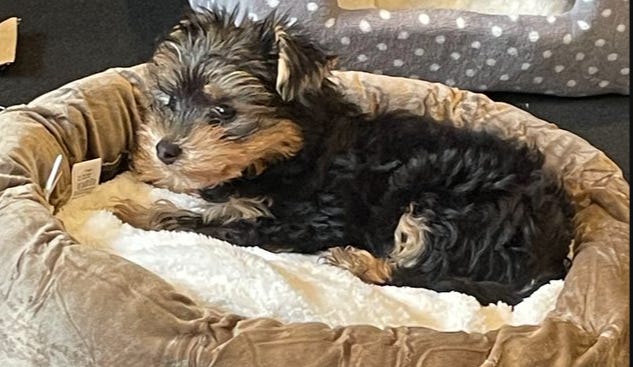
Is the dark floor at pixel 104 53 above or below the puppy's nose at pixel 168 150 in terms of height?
below

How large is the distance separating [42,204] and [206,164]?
1.15 feet

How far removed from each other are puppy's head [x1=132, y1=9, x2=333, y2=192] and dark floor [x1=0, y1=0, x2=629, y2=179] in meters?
1.19

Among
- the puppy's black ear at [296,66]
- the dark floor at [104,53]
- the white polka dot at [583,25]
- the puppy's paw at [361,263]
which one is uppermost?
the puppy's black ear at [296,66]

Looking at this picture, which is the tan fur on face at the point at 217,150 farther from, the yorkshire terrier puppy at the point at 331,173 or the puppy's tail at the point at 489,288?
the puppy's tail at the point at 489,288

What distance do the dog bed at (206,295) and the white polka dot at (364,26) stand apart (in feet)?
2.60

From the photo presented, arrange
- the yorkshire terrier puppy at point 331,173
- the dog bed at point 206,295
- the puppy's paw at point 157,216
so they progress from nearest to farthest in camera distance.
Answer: the dog bed at point 206,295 < the yorkshire terrier puppy at point 331,173 < the puppy's paw at point 157,216

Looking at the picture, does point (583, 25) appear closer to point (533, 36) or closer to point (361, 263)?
point (533, 36)

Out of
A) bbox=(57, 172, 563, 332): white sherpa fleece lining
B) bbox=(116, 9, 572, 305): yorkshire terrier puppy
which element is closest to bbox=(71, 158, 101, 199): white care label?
bbox=(116, 9, 572, 305): yorkshire terrier puppy

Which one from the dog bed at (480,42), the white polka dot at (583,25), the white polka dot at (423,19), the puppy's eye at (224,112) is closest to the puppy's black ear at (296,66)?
the puppy's eye at (224,112)

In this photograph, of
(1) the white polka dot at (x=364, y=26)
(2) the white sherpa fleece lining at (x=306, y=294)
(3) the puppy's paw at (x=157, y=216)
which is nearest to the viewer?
(2) the white sherpa fleece lining at (x=306, y=294)

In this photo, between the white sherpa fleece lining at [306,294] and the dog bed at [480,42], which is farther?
the dog bed at [480,42]

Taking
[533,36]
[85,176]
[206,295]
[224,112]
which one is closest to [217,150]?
[224,112]

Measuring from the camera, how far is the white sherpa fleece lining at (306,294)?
84.1 inches

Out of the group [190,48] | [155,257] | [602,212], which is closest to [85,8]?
[190,48]
